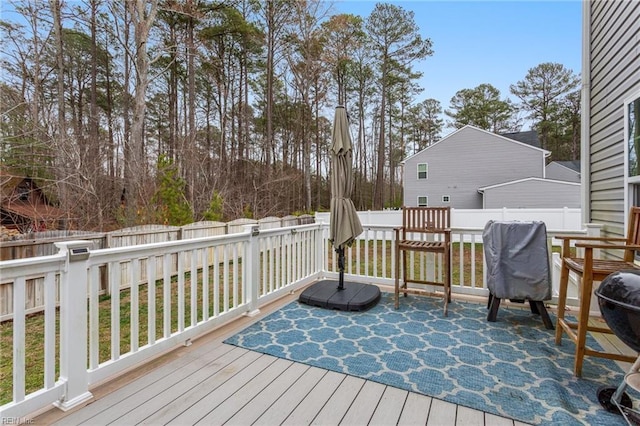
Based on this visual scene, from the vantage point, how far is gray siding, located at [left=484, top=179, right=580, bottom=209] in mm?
11805

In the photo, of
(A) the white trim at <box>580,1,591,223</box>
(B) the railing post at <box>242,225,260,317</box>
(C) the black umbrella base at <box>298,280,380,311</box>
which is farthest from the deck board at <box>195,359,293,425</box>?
(A) the white trim at <box>580,1,591,223</box>

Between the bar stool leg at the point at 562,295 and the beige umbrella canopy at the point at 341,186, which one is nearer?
the bar stool leg at the point at 562,295

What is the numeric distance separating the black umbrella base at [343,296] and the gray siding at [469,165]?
12.5 m

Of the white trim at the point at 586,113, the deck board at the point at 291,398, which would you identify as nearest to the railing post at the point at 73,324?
the deck board at the point at 291,398

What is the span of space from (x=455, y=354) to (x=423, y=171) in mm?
14103

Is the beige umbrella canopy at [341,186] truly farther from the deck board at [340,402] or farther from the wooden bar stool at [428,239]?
the deck board at [340,402]

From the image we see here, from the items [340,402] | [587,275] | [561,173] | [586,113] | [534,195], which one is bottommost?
[340,402]

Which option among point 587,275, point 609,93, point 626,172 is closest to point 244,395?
point 587,275

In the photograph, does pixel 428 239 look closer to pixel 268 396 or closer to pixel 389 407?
pixel 389 407

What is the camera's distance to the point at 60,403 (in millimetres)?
1711

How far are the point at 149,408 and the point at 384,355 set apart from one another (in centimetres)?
157

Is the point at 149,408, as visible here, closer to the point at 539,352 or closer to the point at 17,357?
the point at 17,357

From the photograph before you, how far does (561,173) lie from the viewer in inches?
608

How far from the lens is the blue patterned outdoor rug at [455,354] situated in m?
1.81
